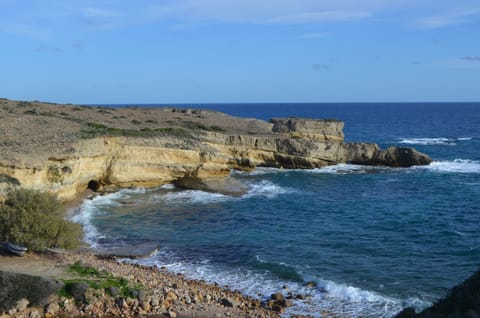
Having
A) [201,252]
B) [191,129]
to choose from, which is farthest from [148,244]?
[191,129]

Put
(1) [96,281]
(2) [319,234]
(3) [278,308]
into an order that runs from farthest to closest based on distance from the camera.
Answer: (2) [319,234]
(1) [96,281]
(3) [278,308]

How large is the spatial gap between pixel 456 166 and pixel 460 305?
47115 millimetres

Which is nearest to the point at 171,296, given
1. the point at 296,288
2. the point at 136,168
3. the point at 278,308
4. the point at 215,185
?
the point at 278,308

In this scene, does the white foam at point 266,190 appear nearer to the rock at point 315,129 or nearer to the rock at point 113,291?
the rock at point 315,129

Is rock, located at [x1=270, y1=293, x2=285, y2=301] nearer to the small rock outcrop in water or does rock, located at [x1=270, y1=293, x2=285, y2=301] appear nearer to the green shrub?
the small rock outcrop in water

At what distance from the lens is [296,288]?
2169cm

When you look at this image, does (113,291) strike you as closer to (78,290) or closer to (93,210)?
(78,290)

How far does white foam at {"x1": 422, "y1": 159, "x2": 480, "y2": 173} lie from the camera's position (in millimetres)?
53562

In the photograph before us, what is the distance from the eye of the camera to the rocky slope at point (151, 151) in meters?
33.1

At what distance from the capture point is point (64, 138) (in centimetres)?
3812

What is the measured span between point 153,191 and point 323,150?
69.8 feet

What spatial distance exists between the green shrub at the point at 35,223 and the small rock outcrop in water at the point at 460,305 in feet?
50.0

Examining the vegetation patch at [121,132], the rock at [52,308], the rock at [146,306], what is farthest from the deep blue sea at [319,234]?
the rock at [52,308]

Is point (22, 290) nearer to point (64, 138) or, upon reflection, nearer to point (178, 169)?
point (64, 138)
